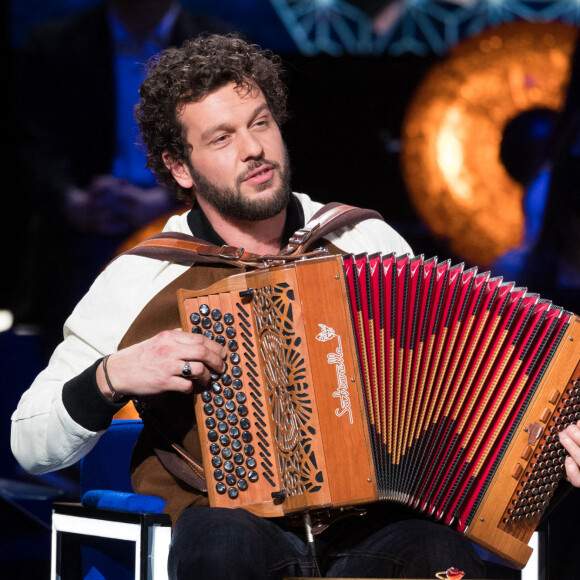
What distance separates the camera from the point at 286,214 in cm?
252

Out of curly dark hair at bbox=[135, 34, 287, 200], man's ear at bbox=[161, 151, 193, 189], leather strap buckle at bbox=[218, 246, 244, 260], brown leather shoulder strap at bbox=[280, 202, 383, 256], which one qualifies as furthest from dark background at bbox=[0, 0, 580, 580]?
leather strap buckle at bbox=[218, 246, 244, 260]

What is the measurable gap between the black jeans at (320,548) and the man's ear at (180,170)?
37.1 inches

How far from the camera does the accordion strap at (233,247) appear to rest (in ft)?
7.13

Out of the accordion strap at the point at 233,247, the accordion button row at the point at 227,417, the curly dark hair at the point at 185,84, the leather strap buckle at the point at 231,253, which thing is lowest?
the accordion button row at the point at 227,417

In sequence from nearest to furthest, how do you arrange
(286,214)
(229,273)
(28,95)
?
(229,273) < (286,214) < (28,95)

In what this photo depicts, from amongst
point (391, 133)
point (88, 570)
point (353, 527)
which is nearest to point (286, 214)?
point (353, 527)

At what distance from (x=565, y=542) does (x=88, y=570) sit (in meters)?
1.94

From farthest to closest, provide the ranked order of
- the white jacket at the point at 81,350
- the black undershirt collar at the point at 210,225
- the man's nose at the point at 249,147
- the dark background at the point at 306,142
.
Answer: the dark background at the point at 306,142 → the black undershirt collar at the point at 210,225 → the man's nose at the point at 249,147 → the white jacket at the point at 81,350

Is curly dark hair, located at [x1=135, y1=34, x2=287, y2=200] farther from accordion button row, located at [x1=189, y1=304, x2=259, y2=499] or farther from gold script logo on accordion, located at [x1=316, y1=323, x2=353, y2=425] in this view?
gold script logo on accordion, located at [x1=316, y1=323, x2=353, y2=425]

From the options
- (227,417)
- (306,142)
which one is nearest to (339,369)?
→ (227,417)

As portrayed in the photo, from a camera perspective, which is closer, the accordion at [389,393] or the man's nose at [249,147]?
the accordion at [389,393]

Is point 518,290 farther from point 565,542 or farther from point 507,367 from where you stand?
point 565,542

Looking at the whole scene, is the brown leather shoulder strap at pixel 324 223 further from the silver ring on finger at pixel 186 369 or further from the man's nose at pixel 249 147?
the silver ring on finger at pixel 186 369

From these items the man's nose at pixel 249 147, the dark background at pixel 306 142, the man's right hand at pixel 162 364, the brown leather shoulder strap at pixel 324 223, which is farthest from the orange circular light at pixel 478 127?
the man's right hand at pixel 162 364
